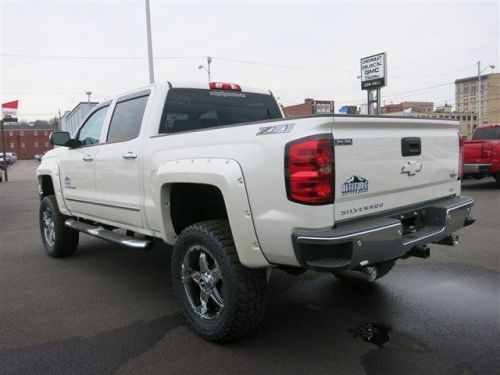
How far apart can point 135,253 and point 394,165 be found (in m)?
4.20

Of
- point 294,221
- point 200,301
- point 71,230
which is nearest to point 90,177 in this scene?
point 71,230

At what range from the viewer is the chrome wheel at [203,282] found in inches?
137

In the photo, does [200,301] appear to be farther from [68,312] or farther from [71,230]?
[71,230]

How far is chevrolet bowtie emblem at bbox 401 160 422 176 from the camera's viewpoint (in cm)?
337

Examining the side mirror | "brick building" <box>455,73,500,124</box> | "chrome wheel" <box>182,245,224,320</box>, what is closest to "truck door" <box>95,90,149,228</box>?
the side mirror

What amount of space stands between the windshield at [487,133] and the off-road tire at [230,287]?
40.0 feet

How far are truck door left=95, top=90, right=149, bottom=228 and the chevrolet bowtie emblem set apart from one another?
221 centimetres

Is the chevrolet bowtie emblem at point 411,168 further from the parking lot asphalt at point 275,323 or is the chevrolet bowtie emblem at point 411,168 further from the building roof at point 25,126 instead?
the building roof at point 25,126

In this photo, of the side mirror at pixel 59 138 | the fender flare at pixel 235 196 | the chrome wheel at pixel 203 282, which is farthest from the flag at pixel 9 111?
the fender flare at pixel 235 196

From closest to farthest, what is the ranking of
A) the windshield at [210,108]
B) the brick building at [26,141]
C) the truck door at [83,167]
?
the windshield at [210,108] < the truck door at [83,167] < the brick building at [26,141]

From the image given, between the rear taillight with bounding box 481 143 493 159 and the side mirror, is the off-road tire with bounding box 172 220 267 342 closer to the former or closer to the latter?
the side mirror

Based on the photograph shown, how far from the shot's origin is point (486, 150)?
40.2ft

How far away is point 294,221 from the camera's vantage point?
111 inches

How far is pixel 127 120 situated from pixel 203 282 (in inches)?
78.2
